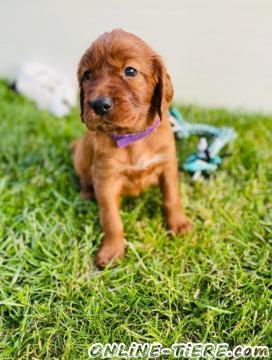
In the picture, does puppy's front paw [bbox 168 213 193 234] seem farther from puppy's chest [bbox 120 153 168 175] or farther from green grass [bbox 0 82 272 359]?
puppy's chest [bbox 120 153 168 175]

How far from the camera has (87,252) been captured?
9.37 feet

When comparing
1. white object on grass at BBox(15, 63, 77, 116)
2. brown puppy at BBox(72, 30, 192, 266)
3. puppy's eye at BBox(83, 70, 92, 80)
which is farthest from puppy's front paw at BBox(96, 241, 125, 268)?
white object on grass at BBox(15, 63, 77, 116)

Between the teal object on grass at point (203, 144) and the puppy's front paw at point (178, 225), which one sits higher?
the teal object on grass at point (203, 144)

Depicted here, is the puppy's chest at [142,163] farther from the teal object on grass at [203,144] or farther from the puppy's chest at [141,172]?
the teal object on grass at [203,144]

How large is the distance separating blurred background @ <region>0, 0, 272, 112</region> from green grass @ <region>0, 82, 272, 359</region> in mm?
1036

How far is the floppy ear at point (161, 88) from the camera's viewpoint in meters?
2.41

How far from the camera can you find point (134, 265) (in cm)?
273

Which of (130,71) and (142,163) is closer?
(130,71)

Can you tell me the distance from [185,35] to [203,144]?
1.56 metres

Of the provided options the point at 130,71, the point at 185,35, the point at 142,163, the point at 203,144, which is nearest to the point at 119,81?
the point at 130,71

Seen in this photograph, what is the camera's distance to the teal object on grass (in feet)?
11.1

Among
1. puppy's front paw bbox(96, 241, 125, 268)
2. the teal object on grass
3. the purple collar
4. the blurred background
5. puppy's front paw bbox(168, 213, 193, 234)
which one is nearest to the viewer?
the purple collar

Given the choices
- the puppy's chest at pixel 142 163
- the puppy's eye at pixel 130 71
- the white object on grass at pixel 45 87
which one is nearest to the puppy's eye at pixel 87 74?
the puppy's eye at pixel 130 71

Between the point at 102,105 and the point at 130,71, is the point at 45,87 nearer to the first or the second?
the point at 130,71
